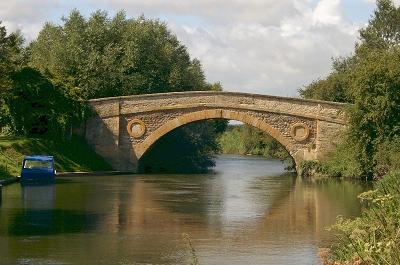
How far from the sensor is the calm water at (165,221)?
60.7ft

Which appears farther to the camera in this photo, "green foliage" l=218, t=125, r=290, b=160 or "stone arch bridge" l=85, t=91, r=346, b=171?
"green foliage" l=218, t=125, r=290, b=160

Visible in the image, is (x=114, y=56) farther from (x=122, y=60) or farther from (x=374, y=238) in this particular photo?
(x=374, y=238)

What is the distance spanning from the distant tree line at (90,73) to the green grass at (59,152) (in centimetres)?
124

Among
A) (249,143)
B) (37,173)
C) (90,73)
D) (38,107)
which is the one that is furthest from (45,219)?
(249,143)

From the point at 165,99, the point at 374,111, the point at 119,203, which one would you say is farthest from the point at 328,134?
the point at 119,203

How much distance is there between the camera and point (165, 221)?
25.5m

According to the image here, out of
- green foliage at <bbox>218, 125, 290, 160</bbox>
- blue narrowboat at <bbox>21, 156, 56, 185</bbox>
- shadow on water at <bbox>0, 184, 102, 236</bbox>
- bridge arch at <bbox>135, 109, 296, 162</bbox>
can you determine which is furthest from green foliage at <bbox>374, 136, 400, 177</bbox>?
green foliage at <bbox>218, 125, 290, 160</bbox>

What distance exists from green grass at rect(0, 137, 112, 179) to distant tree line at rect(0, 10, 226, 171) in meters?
1.24

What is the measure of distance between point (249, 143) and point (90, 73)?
154ft

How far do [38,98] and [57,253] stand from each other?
115ft

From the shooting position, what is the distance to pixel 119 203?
31.6 metres

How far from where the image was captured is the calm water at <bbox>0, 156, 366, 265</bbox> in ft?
60.7

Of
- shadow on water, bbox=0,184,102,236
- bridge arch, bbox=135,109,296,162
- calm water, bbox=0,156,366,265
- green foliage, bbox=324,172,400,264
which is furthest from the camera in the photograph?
bridge arch, bbox=135,109,296,162

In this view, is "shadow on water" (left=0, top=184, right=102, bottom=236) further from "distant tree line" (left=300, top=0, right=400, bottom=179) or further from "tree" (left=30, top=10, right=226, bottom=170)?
"tree" (left=30, top=10, right=226, bottom=170)
